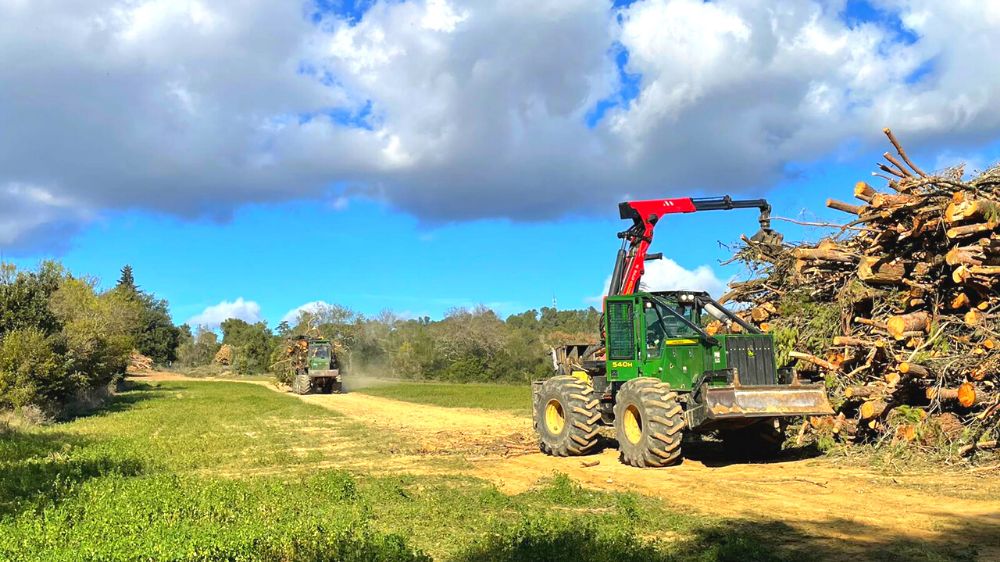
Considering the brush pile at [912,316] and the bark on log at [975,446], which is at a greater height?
the brush pile at [912,316]

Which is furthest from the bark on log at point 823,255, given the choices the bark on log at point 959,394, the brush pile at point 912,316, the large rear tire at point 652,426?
the large rear tire at point 652,426

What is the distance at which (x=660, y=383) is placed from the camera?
37.7ft

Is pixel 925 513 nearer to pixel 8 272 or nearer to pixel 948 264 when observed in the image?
pixel 948 264

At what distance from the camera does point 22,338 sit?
2275 centimetres

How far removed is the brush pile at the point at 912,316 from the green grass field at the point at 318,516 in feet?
14.7

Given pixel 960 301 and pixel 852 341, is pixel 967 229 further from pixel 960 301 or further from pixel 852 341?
pixel 852 341

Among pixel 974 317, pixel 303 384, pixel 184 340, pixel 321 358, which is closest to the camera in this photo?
pixel 974 317

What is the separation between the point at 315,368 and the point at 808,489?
3315 cm

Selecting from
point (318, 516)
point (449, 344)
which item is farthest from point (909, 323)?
point (449, 344)

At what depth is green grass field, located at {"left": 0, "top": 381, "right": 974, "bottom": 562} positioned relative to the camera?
6039mm

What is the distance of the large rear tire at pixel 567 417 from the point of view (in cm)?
1288

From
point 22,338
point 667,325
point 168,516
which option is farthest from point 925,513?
point 22,338

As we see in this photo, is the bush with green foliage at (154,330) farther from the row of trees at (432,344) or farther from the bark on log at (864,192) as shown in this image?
the bark on log at (864,192)

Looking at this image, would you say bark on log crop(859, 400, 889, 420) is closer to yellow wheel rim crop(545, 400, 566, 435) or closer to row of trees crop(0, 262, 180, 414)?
yellow wheel rim crop(545, 400, 566, 435)
